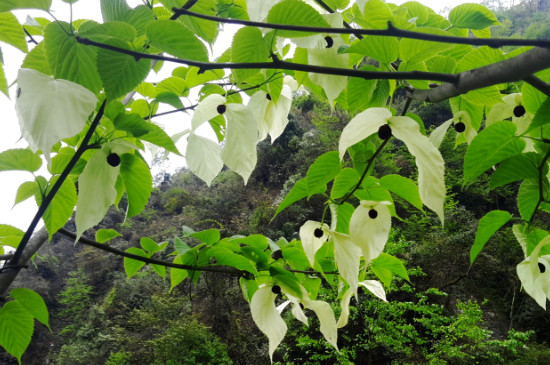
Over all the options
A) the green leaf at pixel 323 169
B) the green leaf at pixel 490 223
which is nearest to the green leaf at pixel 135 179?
the green leaf at pixel 323 169

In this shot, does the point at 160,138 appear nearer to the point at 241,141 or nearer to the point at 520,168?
the point at 241,141

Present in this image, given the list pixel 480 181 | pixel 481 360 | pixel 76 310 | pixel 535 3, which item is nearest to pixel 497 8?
pixel 535 3

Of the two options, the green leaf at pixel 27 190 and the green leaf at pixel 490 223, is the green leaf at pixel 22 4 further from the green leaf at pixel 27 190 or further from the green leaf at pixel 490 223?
the green leaf at pixel 490 223

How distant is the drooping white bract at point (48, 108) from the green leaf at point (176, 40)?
0.05 meters

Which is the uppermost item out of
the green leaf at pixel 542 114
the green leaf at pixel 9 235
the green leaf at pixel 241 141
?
the green leaf at pixel 542 114

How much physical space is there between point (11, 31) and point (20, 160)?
0.08 meters

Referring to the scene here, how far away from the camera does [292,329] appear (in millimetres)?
2816

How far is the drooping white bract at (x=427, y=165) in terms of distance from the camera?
5.8 inches

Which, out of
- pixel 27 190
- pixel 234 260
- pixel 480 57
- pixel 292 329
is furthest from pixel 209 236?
pixel 292 329

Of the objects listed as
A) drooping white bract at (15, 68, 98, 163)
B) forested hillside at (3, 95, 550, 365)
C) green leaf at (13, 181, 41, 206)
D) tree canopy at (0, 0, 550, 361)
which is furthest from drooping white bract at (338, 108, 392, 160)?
forested hillside at (3, 95, 550, 365)

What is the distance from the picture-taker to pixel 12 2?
0.15 metres

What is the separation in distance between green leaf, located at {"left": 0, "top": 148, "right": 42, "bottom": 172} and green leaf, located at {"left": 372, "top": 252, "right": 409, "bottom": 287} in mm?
282

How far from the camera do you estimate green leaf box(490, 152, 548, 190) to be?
0.71 feet

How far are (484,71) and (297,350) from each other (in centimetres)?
301
